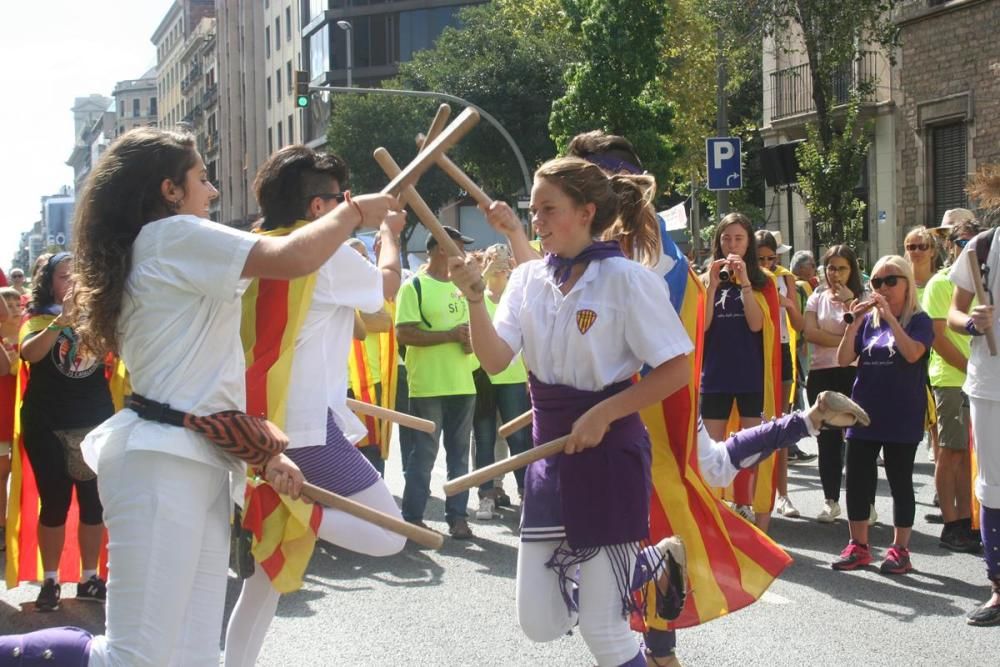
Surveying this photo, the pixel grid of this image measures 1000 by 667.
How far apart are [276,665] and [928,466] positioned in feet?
23.3

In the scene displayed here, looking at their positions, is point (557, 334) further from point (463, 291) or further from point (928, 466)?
point (928, 466)

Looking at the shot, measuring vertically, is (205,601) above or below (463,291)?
below

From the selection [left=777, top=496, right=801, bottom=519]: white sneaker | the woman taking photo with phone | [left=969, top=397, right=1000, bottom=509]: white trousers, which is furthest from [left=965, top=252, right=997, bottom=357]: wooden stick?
[left=777, top=496, right=801, bottom=519]: white sneaker

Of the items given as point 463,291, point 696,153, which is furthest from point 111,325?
point 696,153

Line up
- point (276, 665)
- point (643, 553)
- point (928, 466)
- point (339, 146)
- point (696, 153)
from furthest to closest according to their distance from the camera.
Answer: point (339, 146)
point (696, 153)
point (928, 466)
point (276, 665)
point (643, 553)

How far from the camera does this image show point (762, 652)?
5.43m

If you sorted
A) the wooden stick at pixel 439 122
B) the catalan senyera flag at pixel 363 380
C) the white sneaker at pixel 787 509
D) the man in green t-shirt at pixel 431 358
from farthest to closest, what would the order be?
the white sneaker at pixel 787 509 < the catalan senyera flag at pixel 363 380 < the man in green t-shirt at pixel 431 358 < the wooden stick at pixel 439 122

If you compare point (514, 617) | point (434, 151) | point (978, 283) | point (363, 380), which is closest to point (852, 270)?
point (978, 283)

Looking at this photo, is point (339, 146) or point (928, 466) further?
point (339, 146)

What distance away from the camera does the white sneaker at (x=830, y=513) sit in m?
8.38

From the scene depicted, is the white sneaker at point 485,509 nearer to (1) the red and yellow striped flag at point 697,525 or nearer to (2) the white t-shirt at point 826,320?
(2) the white t-shirt at point 826,320

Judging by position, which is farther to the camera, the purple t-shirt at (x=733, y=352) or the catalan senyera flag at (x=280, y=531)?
the purple t-shirt at (x=733, y=352)

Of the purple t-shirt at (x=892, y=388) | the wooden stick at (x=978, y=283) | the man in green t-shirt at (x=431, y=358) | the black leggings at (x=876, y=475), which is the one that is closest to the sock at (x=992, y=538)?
the wooden stick at (x=978, y=283)

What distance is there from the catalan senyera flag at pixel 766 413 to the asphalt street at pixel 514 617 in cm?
33
